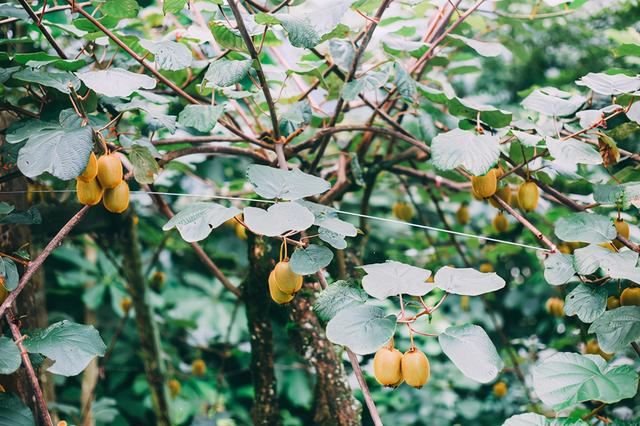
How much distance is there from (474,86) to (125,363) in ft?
8.71

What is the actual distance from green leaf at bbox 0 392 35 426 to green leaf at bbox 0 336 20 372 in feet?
0.36

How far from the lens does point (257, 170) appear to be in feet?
2.89

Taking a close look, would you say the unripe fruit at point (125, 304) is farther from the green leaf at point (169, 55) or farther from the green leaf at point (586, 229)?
the green leaf at point (586, 229)

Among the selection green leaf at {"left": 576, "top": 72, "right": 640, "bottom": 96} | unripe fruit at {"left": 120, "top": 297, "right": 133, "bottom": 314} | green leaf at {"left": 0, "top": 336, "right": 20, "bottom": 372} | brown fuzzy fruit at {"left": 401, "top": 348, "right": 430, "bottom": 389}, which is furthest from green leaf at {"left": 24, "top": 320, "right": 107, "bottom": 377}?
unripe fruit at {"left": 120, "top": 297, "right": 133, "bottom": 314}

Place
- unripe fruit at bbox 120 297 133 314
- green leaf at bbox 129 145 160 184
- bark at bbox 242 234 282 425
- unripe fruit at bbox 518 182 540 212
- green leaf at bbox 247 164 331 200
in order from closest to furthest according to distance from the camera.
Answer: green leaf at bbox 247 164 331 200, green leaf at bbox 129 145 160 184, unripe fruit at bbox 518 182 540 212, bark at bbox 242 234 282 425, unripe fruit at bbox 120 297 133 314

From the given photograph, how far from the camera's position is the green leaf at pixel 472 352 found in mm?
751

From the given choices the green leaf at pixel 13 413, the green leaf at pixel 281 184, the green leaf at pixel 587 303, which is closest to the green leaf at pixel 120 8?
the green leaf at pixel 281 184

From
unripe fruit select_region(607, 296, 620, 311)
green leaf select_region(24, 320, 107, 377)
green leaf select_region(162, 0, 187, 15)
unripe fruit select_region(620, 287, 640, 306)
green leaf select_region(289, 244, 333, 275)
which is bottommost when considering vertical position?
unripe fruit select_region(607, 296, 620, 311)

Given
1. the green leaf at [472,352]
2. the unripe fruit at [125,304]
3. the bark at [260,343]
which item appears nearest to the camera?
the green leaf at [472,352]

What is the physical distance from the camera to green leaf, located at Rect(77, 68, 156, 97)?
0.89m

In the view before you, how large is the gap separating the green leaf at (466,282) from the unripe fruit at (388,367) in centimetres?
11

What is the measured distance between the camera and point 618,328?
885 millimetres

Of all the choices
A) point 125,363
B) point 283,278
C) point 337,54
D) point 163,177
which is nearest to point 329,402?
point 283,278

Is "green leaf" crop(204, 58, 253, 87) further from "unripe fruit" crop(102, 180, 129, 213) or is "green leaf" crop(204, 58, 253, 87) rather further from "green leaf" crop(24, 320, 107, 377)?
"green leaf" crop(24, 320, 107, 377)
